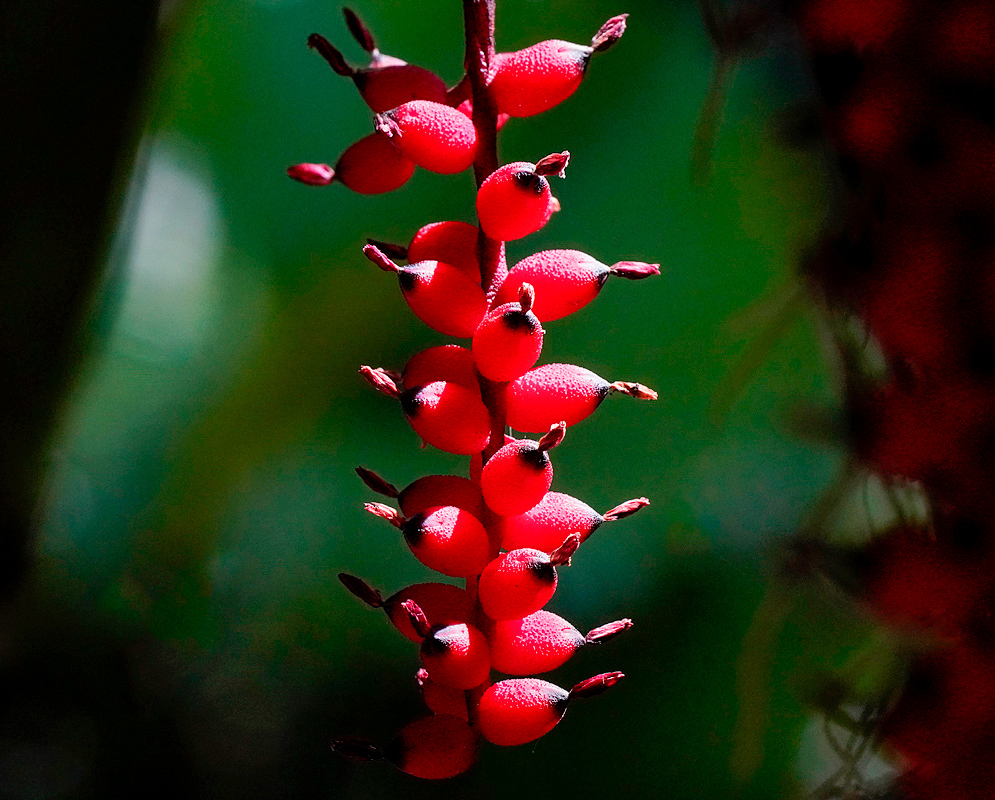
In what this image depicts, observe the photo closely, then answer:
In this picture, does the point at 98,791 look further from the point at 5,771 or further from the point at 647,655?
the point at 647,655

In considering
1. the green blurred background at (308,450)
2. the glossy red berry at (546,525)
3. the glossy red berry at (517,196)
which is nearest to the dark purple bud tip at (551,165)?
the glossy red berry at (517,196)

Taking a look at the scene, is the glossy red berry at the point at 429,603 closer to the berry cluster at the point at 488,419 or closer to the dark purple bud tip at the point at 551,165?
the berry cluster at the point at 488,419

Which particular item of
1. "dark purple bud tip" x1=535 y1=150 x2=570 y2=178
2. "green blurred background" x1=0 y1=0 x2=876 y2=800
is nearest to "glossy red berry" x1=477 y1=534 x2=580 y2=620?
"dark purple bud tip" x1=535 y1=150 x2=570 y2=178

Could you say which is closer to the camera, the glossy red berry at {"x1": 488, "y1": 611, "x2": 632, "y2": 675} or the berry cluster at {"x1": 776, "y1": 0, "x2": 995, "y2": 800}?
the glossy red berry at {"x1": 488, "y1": 611, "x2": 632, "y2": 675}

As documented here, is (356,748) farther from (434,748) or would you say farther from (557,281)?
(557,281)

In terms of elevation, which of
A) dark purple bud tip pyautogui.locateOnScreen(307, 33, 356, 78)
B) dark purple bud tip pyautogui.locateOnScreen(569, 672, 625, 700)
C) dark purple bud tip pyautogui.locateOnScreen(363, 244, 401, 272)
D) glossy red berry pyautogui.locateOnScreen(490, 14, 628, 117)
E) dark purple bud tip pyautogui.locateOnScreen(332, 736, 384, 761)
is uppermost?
glossy red berry pyautogui.locateOnScreen(490, 14, 628, 117)

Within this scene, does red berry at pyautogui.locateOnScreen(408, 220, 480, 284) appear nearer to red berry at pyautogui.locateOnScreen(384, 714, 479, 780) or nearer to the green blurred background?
red berry at pyautogui.locateOnScreen(384, 714, 479, 780)
